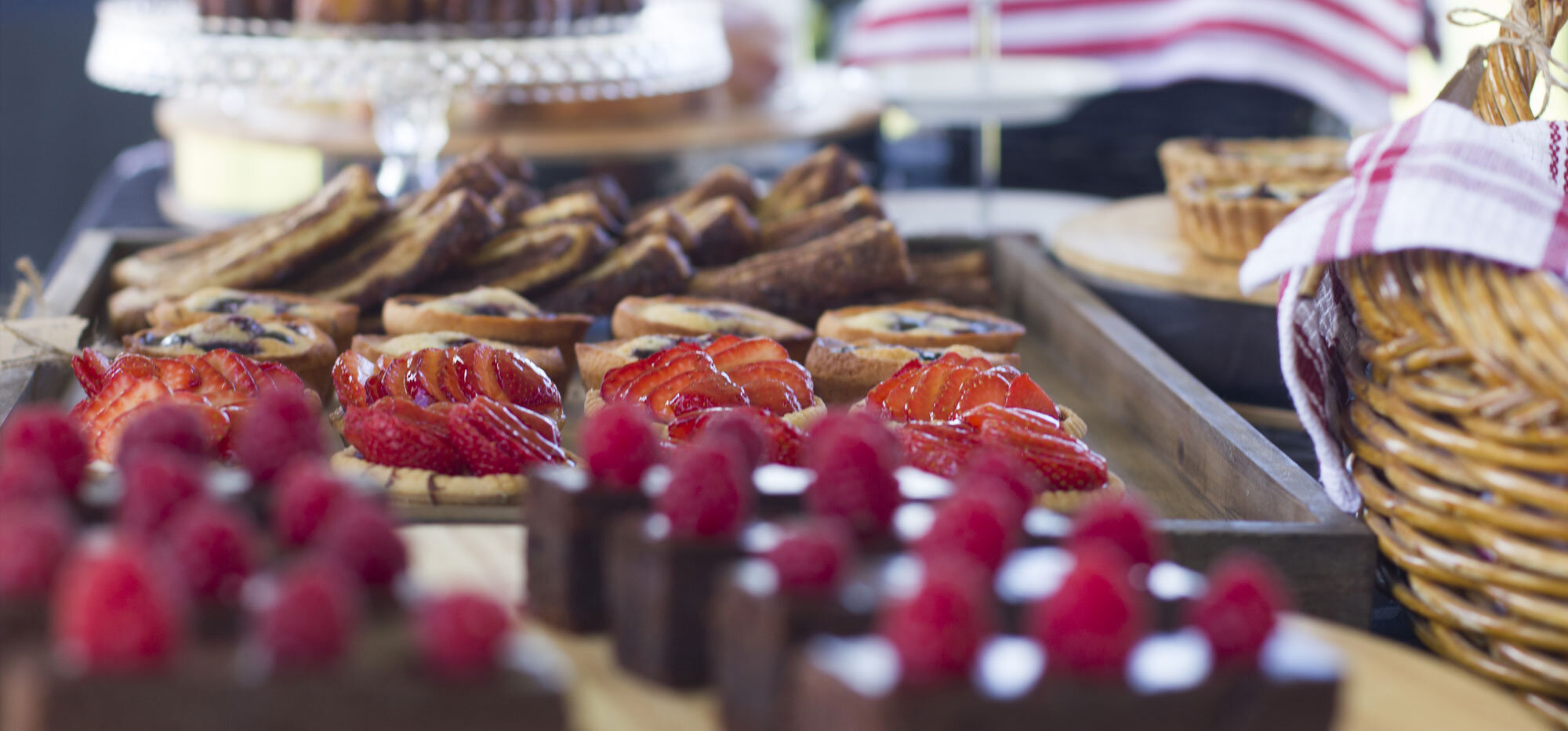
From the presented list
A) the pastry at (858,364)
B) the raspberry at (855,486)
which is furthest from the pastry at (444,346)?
the raspberry at (855,486)

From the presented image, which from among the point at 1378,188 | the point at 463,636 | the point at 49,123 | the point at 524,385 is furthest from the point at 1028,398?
the point at 49,123

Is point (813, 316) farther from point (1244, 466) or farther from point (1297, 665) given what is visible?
point (1297, 665)

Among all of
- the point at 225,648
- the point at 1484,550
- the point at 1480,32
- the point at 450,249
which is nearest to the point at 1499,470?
the point at 1484,550

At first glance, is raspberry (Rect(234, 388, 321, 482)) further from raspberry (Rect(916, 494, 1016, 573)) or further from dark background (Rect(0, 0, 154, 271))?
dark background (Rect(0, 0, 154, 271))

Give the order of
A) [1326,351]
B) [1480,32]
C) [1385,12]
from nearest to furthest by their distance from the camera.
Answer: [1326,351], [1385,12], [1480,32]

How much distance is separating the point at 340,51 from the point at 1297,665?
1.69 m

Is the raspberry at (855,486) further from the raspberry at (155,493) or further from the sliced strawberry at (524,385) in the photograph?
the sliced strawberry at (524,385)

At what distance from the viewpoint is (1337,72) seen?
3504 millimetres

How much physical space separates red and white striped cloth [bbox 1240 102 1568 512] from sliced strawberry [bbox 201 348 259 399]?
0.77 metres

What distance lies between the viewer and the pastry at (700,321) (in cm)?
145

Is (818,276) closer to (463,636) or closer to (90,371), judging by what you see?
(90,371)

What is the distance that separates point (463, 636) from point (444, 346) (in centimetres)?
82

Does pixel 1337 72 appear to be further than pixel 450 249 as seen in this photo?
Yes

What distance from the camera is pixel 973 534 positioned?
670mm
